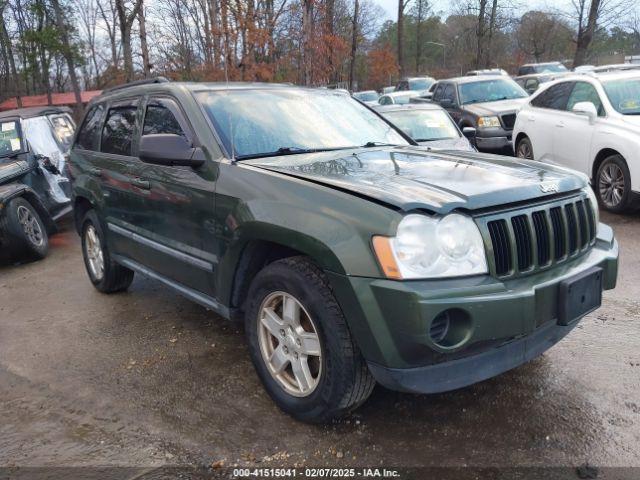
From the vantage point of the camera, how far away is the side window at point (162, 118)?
381 cm

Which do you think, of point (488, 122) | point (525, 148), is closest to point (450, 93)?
point (488, 122)

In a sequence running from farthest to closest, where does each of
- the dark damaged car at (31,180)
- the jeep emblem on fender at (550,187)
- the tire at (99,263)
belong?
the dark damaged car at (31,180) < the tire at (99,263) < the jeep emblem on fender at (550,187)

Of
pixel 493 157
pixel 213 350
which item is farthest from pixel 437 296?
pixel 213 350

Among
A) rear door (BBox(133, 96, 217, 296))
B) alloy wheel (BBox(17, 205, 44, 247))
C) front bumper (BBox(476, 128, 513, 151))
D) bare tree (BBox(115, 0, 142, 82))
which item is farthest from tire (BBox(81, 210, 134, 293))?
bare tree (BBox(115, 0, 142, 82))

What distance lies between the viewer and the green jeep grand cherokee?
2.43m

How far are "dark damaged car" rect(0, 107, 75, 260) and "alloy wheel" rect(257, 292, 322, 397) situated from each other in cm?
470

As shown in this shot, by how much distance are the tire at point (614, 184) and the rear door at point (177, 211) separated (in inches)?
215

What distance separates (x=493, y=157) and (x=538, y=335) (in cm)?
129

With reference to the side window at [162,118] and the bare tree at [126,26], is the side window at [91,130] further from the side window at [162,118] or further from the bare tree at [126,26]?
the bare tree at [126,26]

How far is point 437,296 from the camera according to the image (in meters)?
2.35

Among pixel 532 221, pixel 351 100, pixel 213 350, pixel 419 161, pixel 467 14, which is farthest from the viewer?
pixel 467 14

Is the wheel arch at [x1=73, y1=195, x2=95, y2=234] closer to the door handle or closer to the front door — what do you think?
the door handle

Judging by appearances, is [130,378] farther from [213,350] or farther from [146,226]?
[146,226]

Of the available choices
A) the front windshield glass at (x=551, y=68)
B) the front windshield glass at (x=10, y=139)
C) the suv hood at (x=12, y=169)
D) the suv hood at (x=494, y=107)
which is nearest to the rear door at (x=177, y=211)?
the suv hood at (x=12, y=169)
